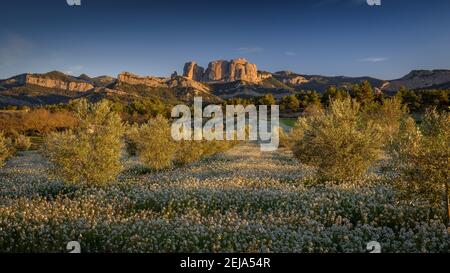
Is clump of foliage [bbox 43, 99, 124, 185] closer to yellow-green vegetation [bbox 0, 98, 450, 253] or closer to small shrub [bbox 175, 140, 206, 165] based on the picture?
yellow-green vegetation [bbox 0, 98, 450, 253]

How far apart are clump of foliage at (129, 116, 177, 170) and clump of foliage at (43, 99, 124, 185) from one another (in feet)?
31.9

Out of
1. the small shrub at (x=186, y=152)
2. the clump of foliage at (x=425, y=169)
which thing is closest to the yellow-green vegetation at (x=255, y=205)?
the clump of foliage at (x=425, y=169)

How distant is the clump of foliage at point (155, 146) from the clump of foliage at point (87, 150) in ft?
31.9

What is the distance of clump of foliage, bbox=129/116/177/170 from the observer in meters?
29.1

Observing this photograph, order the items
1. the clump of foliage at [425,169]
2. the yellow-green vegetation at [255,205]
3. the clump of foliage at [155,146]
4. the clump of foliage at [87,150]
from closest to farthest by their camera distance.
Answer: the yellow-green vegetation at [255,205] → the clump of foliage at [425,169] → the clump of foliage at [87,150] → the clump of foliage at [155,146]

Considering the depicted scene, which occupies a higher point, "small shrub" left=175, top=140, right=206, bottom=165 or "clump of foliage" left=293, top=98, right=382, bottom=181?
"clump of foliage" left=293, top=98, right=382, bottom=181

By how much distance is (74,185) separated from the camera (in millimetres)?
19109

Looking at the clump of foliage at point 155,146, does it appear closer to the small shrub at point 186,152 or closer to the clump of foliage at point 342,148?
the small shrub at point 186,152

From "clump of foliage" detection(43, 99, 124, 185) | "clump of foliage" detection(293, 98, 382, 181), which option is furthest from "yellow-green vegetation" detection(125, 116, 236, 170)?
"clump of foliage" detection(293, 98, 382, 181)

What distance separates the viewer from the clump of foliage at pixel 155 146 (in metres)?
29.1

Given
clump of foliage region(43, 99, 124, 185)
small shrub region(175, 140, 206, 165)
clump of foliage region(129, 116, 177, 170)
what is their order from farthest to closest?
small shrub region(175, 140, 206, 165) < clump of foliage region(129, 116, 177, 170) < clump of foliage region(43, 99, 124, 185)

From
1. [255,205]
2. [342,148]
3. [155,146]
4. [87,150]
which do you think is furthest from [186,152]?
[255,205]
